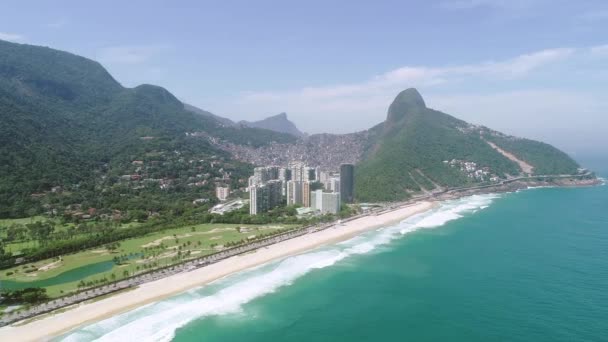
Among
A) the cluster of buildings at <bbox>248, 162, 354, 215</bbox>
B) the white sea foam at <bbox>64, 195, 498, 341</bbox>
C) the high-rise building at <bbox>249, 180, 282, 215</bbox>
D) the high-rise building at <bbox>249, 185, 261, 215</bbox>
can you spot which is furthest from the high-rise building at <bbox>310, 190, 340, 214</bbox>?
the white sea foam at <bbox>64, 195, 498, 341</bbox>

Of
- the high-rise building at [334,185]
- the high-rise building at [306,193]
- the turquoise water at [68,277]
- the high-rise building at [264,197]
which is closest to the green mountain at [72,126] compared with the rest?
the turquoise water at [68,277]

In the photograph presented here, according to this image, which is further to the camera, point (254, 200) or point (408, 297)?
point (254, 200)

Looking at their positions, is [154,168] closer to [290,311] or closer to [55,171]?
[55,171]

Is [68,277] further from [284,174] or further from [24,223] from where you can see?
[284,174]

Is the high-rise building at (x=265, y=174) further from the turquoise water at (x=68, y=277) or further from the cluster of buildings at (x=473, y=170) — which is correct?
the cluster of buildings at (x=473, y=170)

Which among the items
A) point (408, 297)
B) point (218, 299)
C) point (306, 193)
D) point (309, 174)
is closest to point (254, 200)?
point (306, 193)

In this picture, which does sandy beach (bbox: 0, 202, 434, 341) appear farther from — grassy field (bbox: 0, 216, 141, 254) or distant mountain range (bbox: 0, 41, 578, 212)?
distant mountain range (bbox: 0, 41, 578, 212)
